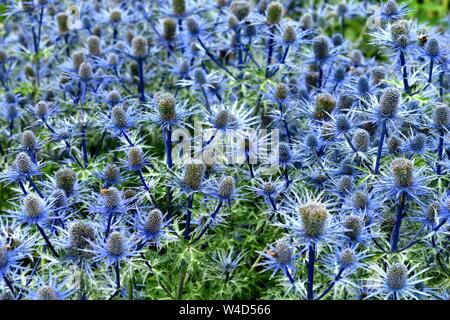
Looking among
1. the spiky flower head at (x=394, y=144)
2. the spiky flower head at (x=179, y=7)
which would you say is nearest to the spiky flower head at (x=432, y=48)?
the spiky flower head at (x=394, y=144)

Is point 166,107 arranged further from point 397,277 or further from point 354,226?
point 397,277

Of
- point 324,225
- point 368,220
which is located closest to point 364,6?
point 368,220

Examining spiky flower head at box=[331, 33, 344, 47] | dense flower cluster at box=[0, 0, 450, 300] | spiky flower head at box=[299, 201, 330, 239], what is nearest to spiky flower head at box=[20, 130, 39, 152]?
dense flower cluster at box=[0, 0, 450, 300]

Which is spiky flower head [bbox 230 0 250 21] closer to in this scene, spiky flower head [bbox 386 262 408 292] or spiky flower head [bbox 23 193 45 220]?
spiky flower head [bbox 23 193 45 220]

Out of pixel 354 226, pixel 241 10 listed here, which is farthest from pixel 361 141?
pixel 241 10

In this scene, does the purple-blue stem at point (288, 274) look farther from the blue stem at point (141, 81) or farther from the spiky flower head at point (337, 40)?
the spiky flower head at point (337, 40)
